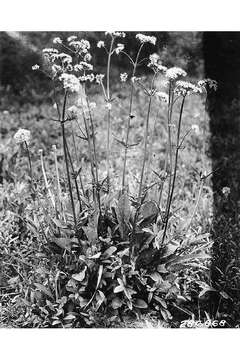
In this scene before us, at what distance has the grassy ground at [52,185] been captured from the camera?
354 centimetres

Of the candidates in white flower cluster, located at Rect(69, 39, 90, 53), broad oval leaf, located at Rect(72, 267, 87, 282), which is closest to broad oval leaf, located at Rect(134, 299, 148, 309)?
broad oval leaf, located at Rect(72, 267, 87, 282)

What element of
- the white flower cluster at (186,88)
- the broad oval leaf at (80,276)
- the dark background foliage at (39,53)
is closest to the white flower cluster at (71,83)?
the white flower cluster at (186,88)

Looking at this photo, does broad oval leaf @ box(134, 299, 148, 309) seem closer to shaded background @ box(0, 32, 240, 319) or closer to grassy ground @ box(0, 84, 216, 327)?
grassy ground @ box(0, 84, 216, 327)

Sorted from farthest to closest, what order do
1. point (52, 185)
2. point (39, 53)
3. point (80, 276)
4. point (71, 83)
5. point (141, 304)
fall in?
point (39, 53) → point (52, 185) → point (141, 304) → point (80, 276) → point (71, 83)

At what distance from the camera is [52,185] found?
176 inches

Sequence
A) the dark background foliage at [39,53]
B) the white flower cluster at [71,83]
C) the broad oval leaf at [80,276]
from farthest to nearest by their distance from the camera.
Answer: the dark background foliage at [39,53], the broad oval leaf at [80,276], the white flower cluster at [71,83]

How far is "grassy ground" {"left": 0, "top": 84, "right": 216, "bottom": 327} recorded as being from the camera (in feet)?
11.6

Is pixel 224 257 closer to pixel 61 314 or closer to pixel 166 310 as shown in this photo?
pixel 166 310

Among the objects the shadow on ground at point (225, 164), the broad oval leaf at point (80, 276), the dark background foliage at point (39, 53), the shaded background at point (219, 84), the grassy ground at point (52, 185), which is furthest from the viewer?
the dark background foliage at point (39, 53)

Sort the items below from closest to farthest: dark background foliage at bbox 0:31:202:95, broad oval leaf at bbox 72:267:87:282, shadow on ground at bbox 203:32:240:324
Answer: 1. broad oval leaf at bbox 72:267:87:282
2. shadow on ground at bbox 203:32:240:324
3. dark background foliage at bbox 0:31:202:95

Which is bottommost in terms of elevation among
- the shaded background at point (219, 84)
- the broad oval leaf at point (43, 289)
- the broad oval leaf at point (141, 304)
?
the broad oval leaf at point (141, 304)

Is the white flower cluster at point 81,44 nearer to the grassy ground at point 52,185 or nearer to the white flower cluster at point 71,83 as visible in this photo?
the white flower cluster at point 71,83

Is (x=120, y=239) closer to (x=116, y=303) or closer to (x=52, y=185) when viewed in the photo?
(x=116, y=303)

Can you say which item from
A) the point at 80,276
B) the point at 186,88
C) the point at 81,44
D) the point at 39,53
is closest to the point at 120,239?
the point at 80,276
